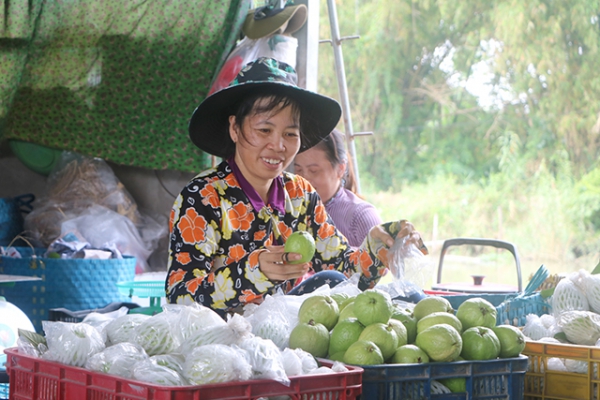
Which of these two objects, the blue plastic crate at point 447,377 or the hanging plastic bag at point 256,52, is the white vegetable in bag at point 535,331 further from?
the hanging plastic bag at point 256,52

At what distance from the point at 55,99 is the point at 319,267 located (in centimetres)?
281

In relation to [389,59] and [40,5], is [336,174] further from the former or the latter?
[389,59]

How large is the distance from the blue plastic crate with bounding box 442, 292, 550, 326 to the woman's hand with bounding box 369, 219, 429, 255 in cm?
20

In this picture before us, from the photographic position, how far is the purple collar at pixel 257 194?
2.39m

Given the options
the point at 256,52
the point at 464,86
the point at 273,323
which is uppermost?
the point at 464,86

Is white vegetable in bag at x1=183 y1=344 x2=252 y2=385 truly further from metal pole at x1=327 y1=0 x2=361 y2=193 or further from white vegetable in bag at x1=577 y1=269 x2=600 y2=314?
metal pole at x1=327 y1=0 x2=361 y2=193

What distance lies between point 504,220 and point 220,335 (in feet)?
41.0

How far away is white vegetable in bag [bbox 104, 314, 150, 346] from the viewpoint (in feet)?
4.76

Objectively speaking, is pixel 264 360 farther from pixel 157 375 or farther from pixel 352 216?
pixel 352 216

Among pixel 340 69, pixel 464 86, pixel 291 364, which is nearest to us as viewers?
pixel 291 364

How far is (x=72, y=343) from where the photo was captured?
1331 millimetres

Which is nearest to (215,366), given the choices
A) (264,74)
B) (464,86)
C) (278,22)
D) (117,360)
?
(117,360)

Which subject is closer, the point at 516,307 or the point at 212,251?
the point at 212,251

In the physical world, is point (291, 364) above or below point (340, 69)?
below
